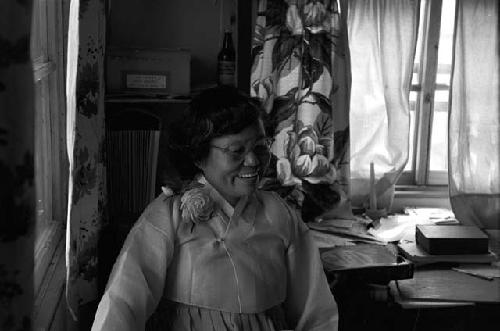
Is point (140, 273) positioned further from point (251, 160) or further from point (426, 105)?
point (426, 105)

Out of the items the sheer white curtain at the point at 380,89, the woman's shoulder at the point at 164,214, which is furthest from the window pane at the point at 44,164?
the sheer white curtain at the point at 380,89

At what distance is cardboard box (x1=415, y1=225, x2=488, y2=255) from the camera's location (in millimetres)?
2459

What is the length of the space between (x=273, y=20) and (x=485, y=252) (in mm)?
1168

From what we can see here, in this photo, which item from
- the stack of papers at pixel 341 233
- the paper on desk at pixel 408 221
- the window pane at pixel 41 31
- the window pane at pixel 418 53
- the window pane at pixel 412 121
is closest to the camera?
the window pane at pixel 41 31

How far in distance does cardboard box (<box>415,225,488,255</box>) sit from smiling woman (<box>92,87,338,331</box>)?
35.7 inches

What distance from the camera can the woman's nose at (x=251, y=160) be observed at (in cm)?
158

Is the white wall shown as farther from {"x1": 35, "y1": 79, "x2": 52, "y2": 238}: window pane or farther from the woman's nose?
the woman's nose

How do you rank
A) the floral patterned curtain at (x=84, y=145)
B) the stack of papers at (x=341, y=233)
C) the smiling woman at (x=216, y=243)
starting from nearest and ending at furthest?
the floral patterned curtain at (x=84, y=145) → the smiling woman at (x=216, y=243) → the stack of papers at (x=341, y=233)

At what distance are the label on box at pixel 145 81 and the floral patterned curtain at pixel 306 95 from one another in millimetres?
453

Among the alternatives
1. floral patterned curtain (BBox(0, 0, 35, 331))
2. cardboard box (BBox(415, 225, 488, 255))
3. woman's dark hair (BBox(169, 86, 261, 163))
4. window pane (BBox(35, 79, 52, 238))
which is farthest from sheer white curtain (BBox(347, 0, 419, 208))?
floral patterned curtain (BBox(0, 0, 35, 331))

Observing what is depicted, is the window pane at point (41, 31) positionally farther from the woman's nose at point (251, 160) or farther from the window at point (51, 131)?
the woman's nose at point (251, 160)

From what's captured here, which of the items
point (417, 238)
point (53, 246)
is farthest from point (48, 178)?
point (417, 238)

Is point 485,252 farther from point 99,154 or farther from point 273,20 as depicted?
point 99,154

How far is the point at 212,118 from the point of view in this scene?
1.59m
